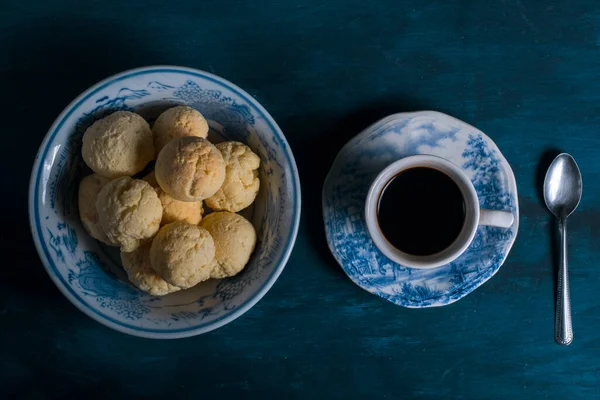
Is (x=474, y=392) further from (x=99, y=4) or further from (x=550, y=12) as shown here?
(x=99, y=4)

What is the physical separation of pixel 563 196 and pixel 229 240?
605 mm

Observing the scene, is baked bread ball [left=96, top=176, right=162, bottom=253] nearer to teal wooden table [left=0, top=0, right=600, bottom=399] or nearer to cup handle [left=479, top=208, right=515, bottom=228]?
teal wooden table [left=0, top=0, right=600, bottom=399]

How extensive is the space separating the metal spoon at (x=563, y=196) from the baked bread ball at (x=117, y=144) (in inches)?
27.5

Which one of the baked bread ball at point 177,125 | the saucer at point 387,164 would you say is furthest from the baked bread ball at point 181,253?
the saucer at point 387,164

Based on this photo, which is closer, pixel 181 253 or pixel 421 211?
pixel 181 253

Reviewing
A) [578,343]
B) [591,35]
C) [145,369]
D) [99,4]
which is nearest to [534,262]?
[578,343]

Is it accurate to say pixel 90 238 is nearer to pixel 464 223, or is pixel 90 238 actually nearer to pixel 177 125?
pixel 177 125

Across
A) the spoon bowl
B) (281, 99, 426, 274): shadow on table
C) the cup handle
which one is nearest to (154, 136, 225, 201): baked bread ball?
(281, 99, 426, 274): shadow on table

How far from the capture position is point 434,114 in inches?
33.7

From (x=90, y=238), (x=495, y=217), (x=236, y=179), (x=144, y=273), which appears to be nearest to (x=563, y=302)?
(x=495, y=217)

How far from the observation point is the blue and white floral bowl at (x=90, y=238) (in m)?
0.76

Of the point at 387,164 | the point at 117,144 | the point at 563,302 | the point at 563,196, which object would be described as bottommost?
the point at 563,302

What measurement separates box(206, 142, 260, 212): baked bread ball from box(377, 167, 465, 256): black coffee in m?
0.21

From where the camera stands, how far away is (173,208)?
0.75 metres
